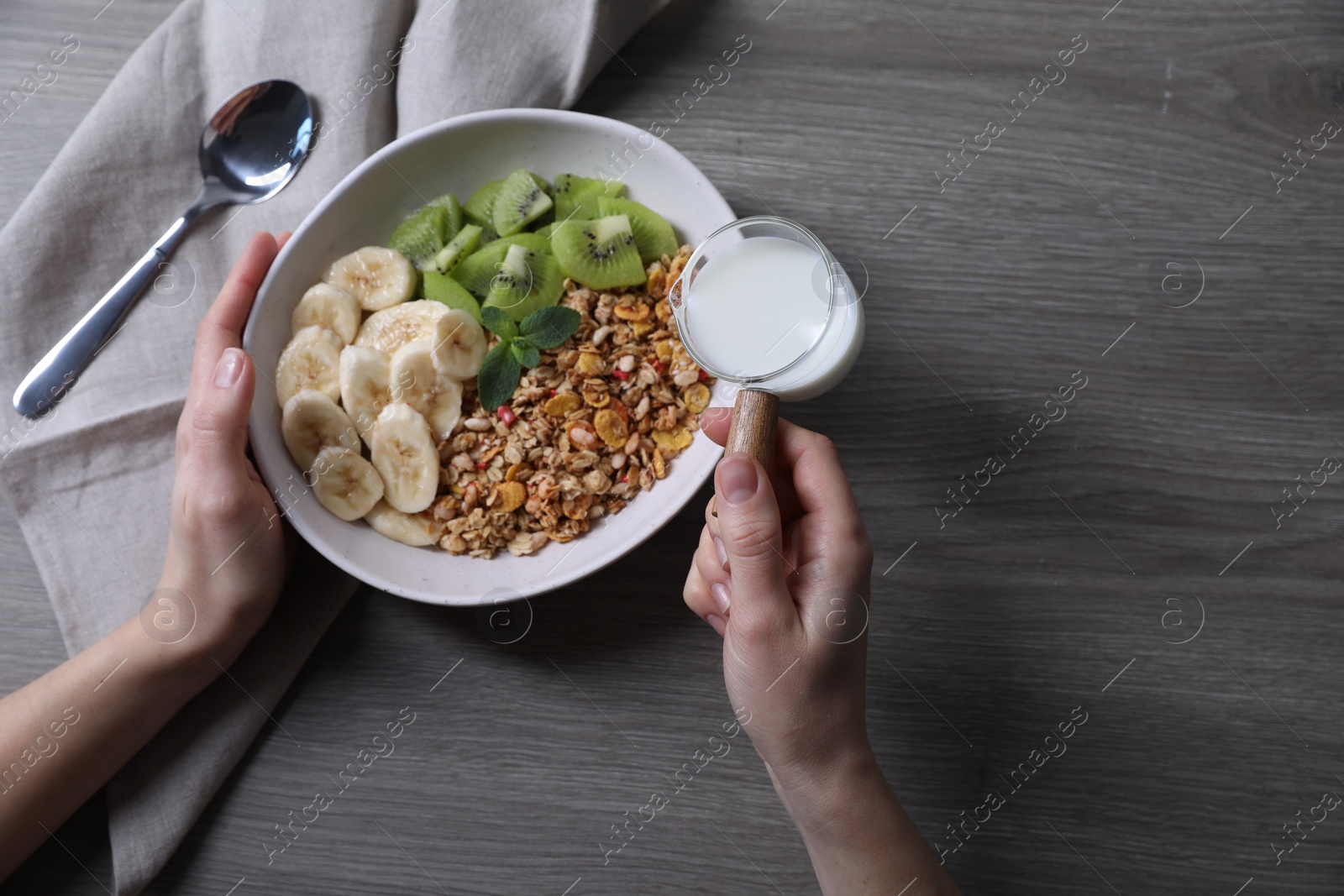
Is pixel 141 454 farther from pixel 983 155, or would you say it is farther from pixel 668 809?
pixel 983 155

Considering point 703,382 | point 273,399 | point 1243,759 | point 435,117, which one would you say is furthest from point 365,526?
point 1243,759

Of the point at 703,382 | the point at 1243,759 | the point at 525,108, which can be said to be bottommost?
the point at 1243,759

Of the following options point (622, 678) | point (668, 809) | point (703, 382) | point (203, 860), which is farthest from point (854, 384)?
point (203, 860)

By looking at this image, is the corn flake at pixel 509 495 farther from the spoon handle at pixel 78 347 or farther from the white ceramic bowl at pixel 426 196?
the spoon handle at pixel 78 347

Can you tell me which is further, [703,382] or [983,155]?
[983,155]

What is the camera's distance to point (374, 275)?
116 centimetres

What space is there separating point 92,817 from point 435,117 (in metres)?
1.11

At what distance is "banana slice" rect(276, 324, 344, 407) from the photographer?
44.0 inches

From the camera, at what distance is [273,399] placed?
3.66ft

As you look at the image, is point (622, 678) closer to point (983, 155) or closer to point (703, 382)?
point (703, 382)

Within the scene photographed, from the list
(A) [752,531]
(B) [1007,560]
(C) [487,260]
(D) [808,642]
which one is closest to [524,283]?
(C) [487,260]

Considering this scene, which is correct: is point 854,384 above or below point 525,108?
below

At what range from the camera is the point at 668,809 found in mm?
1188

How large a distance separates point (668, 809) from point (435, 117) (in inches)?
41.3
